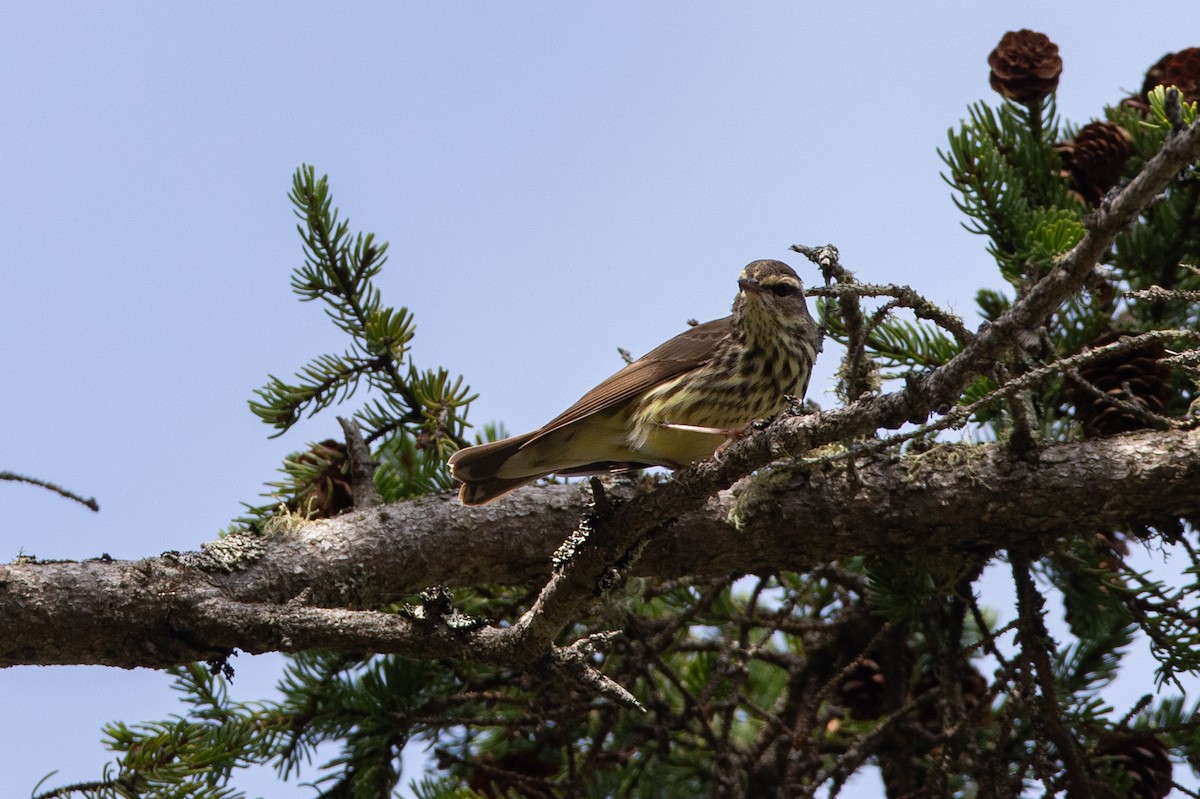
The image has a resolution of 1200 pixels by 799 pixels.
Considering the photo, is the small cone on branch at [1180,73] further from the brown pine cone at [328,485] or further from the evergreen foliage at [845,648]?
the brown pine cone at [328,485]

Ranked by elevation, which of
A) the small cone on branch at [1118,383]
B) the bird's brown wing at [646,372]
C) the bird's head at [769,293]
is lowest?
the small cone on branch at [1118,383]

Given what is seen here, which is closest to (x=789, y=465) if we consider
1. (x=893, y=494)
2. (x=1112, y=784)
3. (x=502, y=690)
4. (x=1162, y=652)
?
(x=893, y=494)

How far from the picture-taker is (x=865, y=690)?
484cm

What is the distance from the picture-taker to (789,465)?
8.71 feet

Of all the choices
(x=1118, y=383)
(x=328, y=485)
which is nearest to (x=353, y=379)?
(x=328, y=485)

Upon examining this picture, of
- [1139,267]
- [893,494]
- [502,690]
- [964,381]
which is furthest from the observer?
[502,690]

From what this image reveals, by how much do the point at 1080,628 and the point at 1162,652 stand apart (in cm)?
68

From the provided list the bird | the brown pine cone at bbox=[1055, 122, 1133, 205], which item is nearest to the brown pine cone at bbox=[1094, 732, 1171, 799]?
the bird

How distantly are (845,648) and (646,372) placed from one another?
1.36 meters

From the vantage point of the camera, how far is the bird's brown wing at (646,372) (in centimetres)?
468

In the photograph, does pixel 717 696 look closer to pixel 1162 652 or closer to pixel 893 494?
pixel 893 494

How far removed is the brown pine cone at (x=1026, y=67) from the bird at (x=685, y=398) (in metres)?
1.13

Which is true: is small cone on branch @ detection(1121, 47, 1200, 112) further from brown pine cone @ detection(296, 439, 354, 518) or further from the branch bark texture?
brown pine cone @ detection(296, 439, 354, 518)

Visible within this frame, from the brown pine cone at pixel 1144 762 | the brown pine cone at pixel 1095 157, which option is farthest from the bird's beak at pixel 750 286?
the brown pine cone at pixel 1144 762
